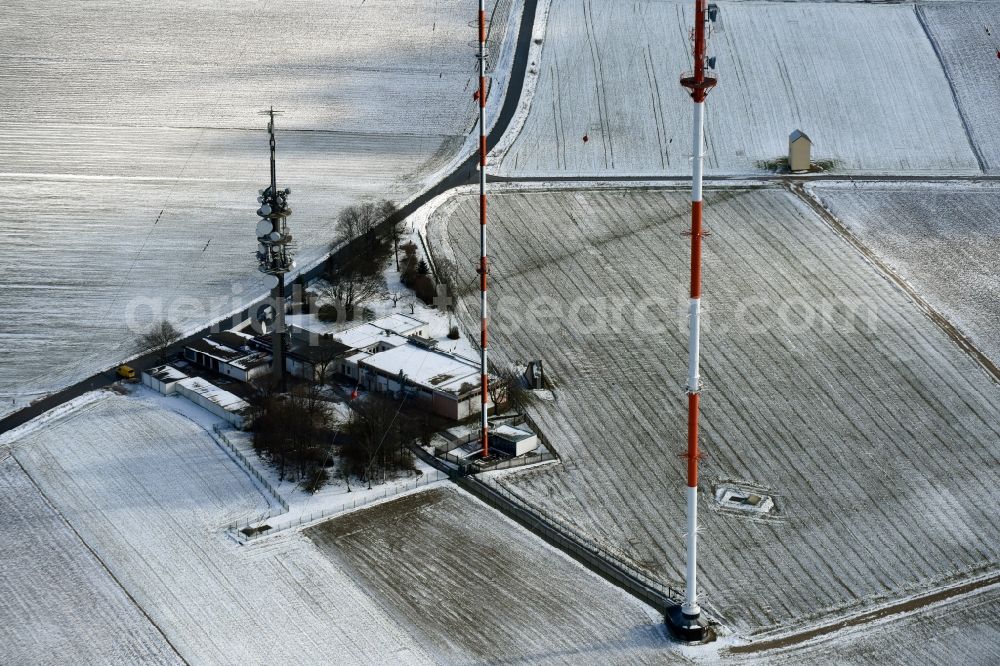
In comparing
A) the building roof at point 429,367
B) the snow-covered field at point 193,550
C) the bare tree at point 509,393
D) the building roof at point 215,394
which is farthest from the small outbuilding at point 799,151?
the snow-covered field at point 193,550

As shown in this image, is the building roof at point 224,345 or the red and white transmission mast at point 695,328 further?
the building roof at point 224,345

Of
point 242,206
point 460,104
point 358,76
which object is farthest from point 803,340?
point 358,76

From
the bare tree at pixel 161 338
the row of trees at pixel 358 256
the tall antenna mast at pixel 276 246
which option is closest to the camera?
the tall antenna mast at pixel 276 246

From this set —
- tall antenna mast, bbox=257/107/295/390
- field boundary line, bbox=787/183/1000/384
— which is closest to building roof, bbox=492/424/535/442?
tall antenna mast, bbox=257/107/295/390

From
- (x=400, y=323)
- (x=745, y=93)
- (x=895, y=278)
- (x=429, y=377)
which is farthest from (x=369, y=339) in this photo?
(x=745, y=93)

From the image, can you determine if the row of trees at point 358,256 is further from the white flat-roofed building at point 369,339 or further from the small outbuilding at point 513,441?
the small outbuilding at point 513,441

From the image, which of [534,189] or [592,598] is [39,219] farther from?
[592,598]
